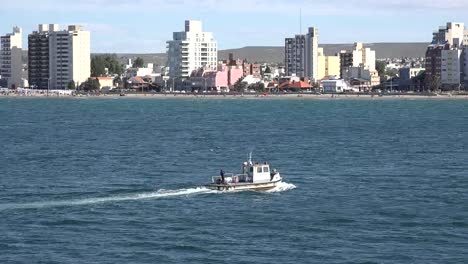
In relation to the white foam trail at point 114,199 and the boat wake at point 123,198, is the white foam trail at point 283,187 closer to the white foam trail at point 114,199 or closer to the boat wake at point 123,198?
the boat wake at point 123,198

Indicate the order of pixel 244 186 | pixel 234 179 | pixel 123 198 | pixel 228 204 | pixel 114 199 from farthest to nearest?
pixel 234 179 → pixel 244 186 → pixel 123 198 → pixel 114 199 → pixel 228 204

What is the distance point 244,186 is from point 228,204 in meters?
4.75

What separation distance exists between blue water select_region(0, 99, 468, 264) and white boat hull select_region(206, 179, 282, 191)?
675 mm

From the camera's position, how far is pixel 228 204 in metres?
54.4

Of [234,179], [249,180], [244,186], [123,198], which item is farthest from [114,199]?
[249,180]

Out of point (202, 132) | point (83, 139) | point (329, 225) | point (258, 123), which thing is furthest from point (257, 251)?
point (258, 123)

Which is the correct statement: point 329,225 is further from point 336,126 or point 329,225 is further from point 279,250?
point 336,126

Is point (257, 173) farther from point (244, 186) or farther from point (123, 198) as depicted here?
point (123, 198)

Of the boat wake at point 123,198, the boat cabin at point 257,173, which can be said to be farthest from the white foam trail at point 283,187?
the boat cabin at point 257,173

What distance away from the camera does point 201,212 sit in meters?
51.9

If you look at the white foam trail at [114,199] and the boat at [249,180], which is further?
the boat at [249,180]

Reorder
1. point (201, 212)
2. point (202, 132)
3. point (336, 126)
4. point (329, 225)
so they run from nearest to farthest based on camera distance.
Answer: point (329, 225) < point (201, 212) < point (202, 132) < point (336, 126)

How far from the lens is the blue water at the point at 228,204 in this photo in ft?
144

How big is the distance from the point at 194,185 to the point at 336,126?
226ft
